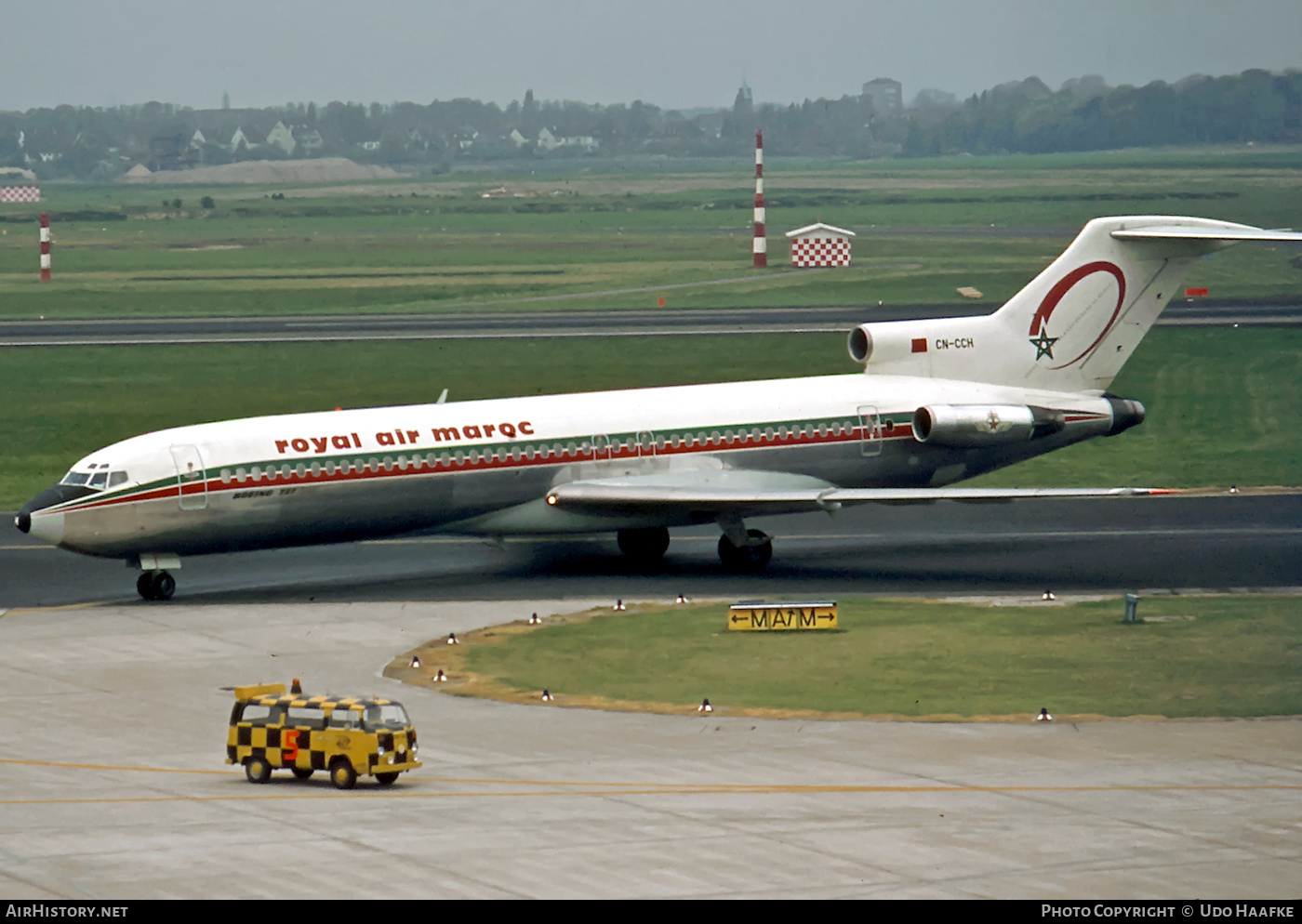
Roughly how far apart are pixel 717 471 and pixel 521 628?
8.41 m

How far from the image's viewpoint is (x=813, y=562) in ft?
150

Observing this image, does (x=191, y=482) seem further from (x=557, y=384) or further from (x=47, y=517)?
(x=557, y=384)

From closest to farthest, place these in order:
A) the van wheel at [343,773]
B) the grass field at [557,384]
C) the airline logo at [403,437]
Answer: the van wheel at [343,773], the airline logo at [403,437], the grass field at [557,384]

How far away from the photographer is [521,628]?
3788 cm

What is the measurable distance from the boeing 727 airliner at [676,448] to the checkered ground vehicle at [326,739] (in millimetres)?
14483

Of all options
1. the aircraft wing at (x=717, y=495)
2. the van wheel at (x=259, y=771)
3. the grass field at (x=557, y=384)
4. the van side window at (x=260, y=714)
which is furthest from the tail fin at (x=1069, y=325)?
the van wheel at (x=259, y=771)

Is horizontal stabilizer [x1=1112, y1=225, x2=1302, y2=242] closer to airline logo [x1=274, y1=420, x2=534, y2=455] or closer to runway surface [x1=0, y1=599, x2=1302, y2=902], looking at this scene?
airline logo [x1=274, y1=420, x2=534, y2=455]

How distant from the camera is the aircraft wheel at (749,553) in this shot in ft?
147

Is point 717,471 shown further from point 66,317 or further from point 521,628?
point 66,317

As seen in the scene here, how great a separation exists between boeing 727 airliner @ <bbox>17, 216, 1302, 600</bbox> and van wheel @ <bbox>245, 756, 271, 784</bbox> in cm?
1474

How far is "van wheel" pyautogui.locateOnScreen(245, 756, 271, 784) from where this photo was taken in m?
26.5

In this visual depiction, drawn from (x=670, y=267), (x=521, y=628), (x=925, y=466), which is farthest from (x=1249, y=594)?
(x=670, y=267)

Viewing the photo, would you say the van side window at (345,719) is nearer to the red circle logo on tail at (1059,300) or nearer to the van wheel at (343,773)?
the van wheel at (343,773)

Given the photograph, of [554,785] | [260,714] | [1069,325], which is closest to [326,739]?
[260,714]
